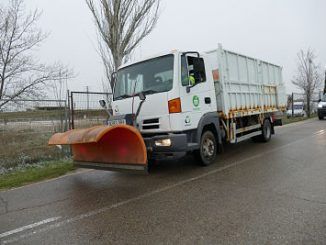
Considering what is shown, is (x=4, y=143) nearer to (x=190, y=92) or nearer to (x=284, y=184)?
(x=190, y=92)

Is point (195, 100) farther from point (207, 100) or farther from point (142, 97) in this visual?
point (142, 97)

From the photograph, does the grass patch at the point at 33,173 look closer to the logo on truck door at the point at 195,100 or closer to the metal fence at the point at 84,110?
the metal fence at the point at 84,110

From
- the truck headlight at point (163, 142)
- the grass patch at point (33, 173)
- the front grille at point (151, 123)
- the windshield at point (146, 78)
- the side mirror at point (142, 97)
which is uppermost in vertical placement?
the windshield at point (146, 78)

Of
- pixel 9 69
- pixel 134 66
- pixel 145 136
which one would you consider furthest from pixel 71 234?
pixel 9 69

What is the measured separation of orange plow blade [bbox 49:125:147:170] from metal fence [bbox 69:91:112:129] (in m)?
3.85

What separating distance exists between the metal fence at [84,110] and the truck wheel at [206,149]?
426cm

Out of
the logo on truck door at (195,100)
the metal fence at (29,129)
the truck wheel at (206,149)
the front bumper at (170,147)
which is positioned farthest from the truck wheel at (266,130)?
the metal fence at (29,129)

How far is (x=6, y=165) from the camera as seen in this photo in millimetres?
8781

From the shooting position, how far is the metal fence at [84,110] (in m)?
10.3

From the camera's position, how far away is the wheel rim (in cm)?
725

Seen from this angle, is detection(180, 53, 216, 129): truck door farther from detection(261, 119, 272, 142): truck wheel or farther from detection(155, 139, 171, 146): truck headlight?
detection(261, 119, 272, 142): truck wheel

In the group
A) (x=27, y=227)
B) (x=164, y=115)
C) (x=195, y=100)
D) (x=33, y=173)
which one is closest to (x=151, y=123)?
(x=164, y=115)

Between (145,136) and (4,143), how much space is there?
4.73 meters

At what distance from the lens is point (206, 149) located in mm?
7316
